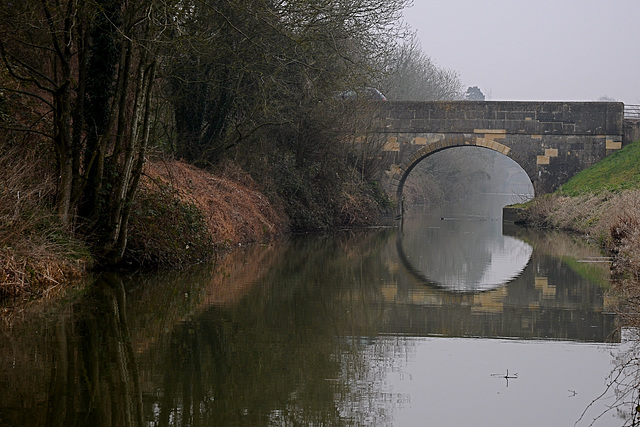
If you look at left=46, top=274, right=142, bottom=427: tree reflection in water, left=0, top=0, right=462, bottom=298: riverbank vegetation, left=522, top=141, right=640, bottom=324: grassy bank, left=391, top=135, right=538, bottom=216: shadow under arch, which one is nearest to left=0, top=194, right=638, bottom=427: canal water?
left=46, top=274, right=142, bottom=427: tree reflection in water

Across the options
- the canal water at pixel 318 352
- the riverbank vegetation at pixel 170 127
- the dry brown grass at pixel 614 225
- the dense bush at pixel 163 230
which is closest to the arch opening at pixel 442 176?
the dry brown grass at pixel 614 225

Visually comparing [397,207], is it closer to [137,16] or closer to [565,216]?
[565,216]

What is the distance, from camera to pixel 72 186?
488 inches

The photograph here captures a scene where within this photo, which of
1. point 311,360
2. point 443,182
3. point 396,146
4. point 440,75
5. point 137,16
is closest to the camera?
point 311,360

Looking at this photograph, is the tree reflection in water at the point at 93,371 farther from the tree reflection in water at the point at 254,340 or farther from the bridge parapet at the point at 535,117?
the bridge parapet at the point at 535,117

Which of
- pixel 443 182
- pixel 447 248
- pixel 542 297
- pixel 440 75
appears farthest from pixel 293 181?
pixel 440 75

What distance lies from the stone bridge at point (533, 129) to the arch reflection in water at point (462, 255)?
9.63ft

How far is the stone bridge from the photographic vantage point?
30.1m

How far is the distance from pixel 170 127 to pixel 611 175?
48.1 feet

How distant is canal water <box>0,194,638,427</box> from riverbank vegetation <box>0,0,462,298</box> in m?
0.96

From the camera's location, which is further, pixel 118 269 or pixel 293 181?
pixel 293 181

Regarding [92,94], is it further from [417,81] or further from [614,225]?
[417,81]

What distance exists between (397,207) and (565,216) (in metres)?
7.38

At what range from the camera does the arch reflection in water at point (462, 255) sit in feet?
46.0
